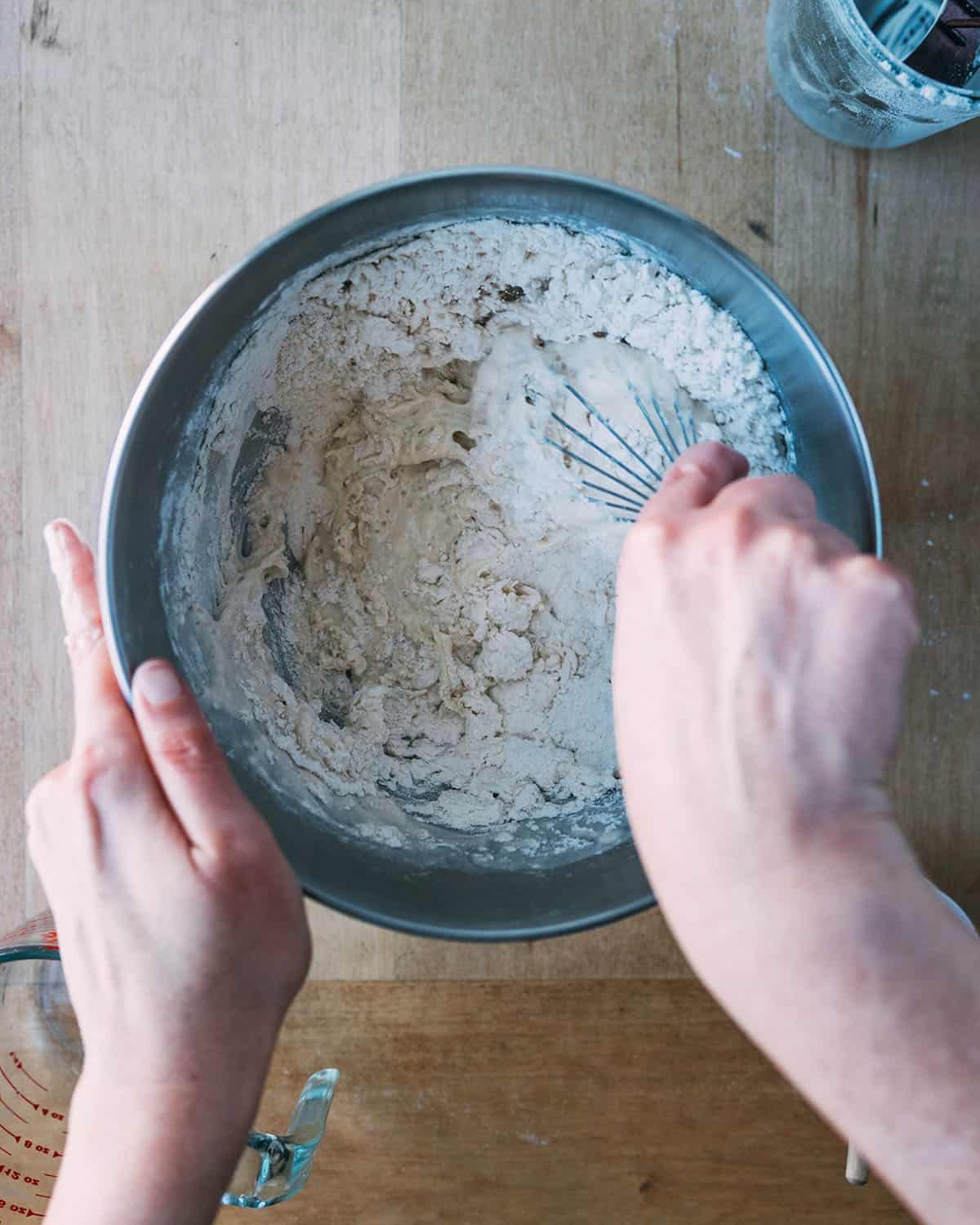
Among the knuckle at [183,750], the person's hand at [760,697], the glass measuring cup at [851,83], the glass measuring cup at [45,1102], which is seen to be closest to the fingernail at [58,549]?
the knuckle at [183,750]

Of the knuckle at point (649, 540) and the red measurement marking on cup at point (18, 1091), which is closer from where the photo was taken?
the knuckle at point (649, 540)

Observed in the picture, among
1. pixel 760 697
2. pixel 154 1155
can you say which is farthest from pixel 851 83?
pixel 154 1155

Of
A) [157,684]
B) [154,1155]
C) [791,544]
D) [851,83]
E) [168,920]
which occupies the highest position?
[851,83]

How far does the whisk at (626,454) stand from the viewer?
0.81m

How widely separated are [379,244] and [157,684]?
37 cm

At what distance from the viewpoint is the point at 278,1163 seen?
826 mm

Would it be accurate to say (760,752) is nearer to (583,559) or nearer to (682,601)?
(682,601)

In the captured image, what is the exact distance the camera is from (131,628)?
66 centimetres

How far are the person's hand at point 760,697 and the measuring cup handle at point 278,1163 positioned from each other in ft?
1.56

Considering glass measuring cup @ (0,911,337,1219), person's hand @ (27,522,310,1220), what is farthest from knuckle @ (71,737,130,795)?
glass measuring cup @ (0,911,337,1219)

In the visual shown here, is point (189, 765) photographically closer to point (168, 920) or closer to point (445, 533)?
point (168, 920)

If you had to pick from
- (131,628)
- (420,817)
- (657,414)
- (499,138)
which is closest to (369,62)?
(499,138)

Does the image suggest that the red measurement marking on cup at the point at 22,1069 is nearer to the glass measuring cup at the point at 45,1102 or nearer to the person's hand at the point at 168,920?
the glass measuring cup at the point at 45,1102

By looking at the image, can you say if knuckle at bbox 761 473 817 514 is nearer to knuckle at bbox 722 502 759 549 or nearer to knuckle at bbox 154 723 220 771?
knuckle at bbox 722 502 759 549
